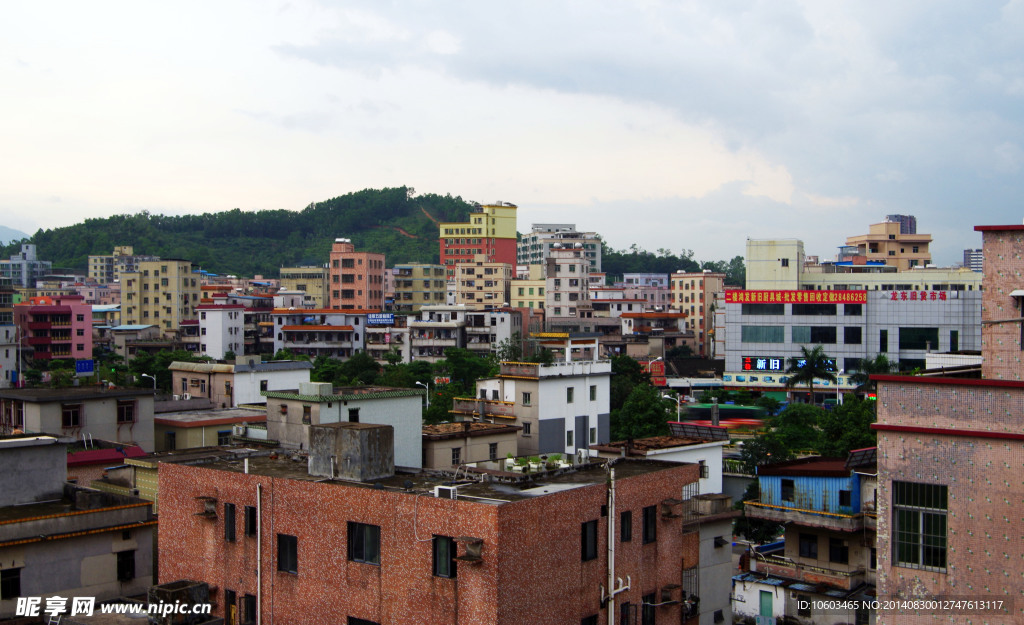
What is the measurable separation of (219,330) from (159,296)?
68.4ft

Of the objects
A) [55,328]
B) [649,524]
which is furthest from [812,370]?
[55,328]

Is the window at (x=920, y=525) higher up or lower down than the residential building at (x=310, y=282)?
lower down

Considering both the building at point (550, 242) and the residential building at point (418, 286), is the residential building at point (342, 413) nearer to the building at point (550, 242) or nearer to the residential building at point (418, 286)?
the residential building at point (418, 286)

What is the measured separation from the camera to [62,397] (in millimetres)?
36062

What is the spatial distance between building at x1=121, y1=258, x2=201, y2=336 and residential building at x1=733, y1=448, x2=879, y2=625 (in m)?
91.3

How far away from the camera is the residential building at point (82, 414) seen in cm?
3544

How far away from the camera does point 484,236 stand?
13075cm

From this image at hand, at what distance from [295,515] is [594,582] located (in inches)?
239

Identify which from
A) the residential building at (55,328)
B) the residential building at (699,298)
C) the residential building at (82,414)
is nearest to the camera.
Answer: the residential building at (82,414)

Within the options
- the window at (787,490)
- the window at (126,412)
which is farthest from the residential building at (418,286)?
the window at (787,490)

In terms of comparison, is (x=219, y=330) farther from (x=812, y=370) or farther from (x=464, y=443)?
(x=464, y=443)

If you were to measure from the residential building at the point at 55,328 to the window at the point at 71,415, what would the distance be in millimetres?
57059

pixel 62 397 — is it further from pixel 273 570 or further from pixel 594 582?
pixel 594 582

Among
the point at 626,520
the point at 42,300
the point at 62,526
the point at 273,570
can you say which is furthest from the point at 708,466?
the point at 42,300
